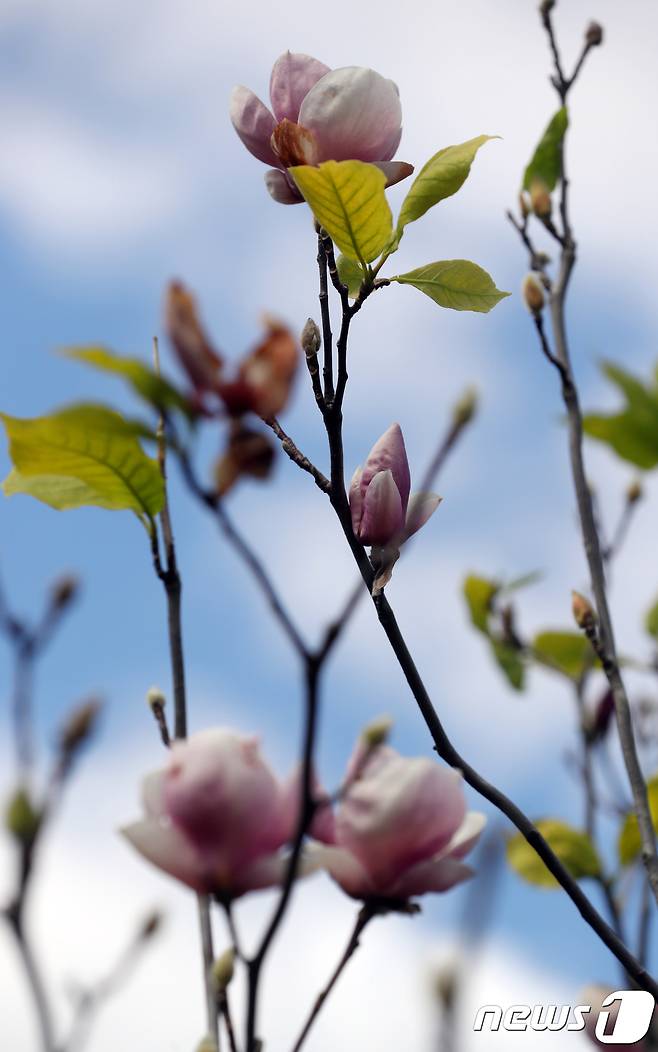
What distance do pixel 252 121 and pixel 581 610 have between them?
24.1 inches

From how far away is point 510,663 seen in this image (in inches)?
82.6

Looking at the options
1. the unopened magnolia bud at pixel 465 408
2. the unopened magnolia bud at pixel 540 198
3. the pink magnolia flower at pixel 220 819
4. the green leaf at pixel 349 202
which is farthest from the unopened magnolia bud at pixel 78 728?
the unopened magnolia bud at pixel 540 198

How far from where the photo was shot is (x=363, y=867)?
70cm

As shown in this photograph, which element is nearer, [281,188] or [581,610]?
[281,188]

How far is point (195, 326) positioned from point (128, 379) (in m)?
0.05

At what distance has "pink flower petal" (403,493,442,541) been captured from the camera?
0.88 meters

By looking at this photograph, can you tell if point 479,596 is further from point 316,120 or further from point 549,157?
point 316,120

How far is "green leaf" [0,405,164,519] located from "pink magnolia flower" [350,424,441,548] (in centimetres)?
16

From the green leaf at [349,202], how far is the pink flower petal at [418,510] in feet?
0.73

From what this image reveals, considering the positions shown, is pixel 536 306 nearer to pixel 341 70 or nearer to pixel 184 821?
pixel 341 70

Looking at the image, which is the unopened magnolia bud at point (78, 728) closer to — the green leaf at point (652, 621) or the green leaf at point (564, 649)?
the green leaf at point (564, 649)

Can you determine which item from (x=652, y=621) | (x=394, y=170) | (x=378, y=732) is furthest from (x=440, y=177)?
(x=652, y=621)

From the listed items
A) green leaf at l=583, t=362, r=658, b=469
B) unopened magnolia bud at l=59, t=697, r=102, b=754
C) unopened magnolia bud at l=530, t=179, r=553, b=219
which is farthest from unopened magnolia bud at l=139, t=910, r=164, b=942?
→ green leaf at l=583, t=362, r=658, b=469

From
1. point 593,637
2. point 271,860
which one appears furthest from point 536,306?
point 271,860
